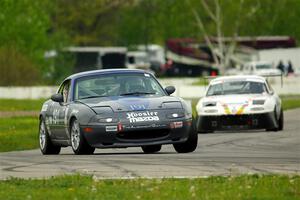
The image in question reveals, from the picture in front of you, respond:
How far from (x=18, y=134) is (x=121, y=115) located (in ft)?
27.6

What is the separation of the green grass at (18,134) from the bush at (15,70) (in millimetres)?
28043

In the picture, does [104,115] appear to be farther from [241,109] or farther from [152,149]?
[241,109]

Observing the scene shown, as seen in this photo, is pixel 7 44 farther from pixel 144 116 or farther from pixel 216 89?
pixel 144 116

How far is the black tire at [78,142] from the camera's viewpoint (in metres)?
19.8

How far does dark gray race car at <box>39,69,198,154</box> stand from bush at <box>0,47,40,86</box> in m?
41.6

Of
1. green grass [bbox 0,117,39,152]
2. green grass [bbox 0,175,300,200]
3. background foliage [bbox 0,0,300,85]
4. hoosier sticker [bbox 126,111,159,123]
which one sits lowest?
background foliage [bbox 0,0,300,85]

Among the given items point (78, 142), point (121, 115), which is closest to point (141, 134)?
point (121, 115)

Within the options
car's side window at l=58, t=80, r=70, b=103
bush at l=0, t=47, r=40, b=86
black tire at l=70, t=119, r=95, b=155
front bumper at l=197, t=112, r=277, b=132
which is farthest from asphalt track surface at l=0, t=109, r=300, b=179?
bush at l=0, t=47, r=40, b=86

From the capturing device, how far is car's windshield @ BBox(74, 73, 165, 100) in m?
20.5

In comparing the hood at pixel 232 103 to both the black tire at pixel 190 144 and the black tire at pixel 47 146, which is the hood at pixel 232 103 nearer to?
the black tire at pixel 47 146

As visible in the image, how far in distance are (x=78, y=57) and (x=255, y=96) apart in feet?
200

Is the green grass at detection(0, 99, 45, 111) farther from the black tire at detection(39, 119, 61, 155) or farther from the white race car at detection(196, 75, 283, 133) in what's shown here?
the black tire at detection(39, 119, 61, 155)

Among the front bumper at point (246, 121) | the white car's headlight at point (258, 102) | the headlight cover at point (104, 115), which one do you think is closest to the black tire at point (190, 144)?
the headlight cover at point (104, 115)

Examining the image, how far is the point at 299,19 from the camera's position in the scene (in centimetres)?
10056
